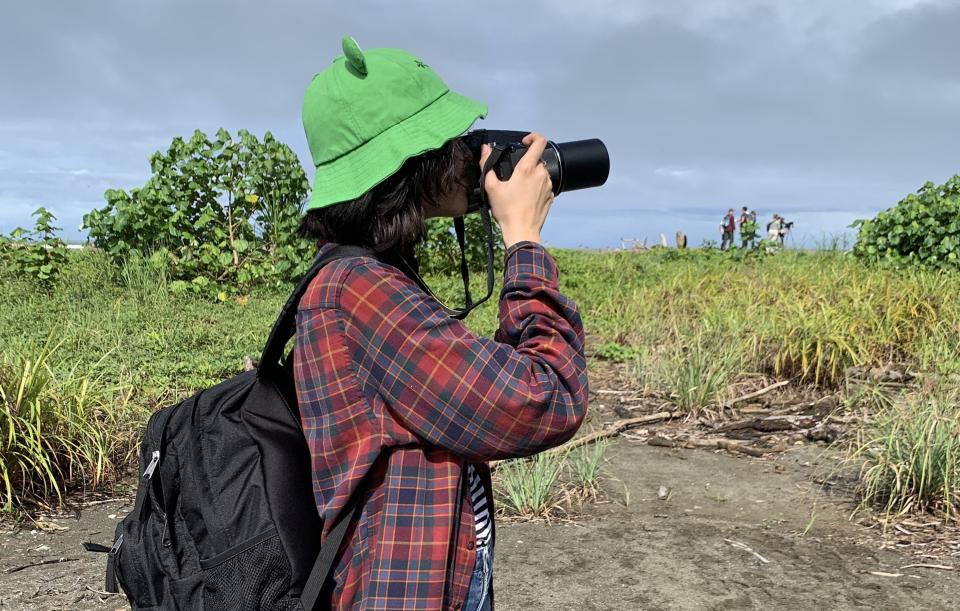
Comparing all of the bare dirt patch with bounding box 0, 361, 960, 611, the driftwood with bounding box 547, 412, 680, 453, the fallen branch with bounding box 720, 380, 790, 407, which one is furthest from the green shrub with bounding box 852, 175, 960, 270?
the bare dirt patch with bounding box 0, 361, 960, 611

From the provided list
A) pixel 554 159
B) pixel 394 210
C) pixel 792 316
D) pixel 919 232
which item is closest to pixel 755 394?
pixel 792 316

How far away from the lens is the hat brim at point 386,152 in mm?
1369

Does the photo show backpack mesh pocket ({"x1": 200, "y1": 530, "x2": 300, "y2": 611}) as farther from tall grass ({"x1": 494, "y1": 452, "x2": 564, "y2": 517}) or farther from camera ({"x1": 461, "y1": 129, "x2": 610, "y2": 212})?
tall grass ({"x1": 494, "y1": 452, "x2": 564, "y2": 517})

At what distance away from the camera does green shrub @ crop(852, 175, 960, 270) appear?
9188 millimetres

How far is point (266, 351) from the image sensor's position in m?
1.41

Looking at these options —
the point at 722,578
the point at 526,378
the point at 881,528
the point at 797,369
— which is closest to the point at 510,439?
the point at 526,378

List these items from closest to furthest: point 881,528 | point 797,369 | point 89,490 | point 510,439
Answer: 1. point 510,439
2. point 881,528
3. point 89,490
4. point 797,369

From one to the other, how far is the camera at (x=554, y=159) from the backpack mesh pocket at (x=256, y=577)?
0.66m

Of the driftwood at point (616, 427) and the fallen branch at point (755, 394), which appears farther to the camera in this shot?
the fallen branch at point (755, 394)

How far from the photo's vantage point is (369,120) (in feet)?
4.63

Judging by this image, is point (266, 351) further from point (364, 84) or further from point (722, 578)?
point (722, 578)

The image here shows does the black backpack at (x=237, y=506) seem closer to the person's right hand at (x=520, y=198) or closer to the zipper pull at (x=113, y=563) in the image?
the zipper pull at (x=113, y=563)

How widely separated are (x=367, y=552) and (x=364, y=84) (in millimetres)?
758

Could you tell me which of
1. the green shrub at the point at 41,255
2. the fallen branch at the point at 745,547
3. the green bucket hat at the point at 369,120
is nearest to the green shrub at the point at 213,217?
the green shrub at the point at 41,255
